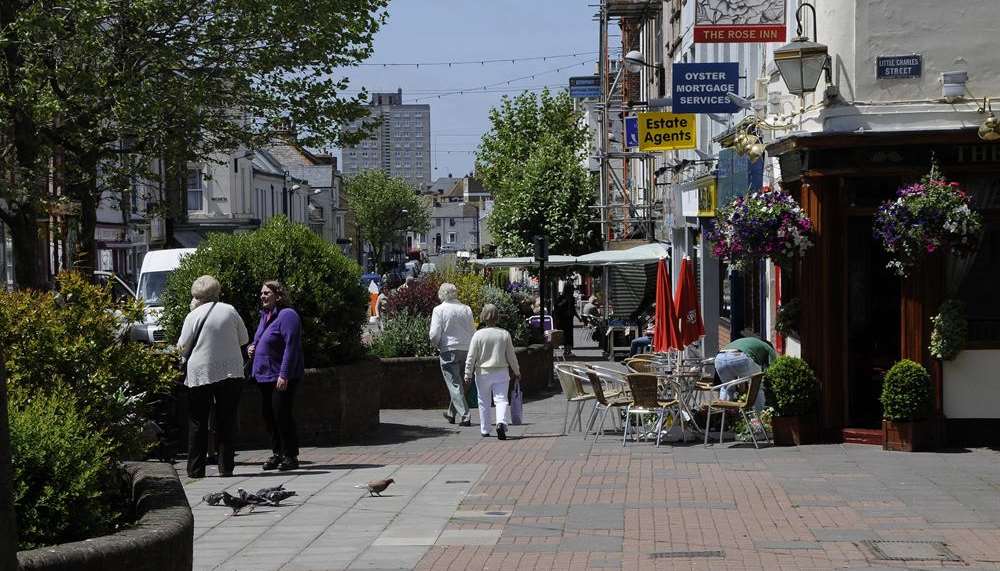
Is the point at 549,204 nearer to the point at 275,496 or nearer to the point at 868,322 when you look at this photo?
the point at 868,322

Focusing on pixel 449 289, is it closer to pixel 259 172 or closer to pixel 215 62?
pixel 215 62

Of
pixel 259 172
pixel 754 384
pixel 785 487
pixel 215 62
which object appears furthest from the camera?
pixel 259 172

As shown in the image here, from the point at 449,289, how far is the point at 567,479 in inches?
217

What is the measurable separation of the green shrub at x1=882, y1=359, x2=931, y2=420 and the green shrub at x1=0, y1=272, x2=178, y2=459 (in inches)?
282

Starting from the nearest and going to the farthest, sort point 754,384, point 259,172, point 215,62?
point 754,384 < point 215,62 < point 259,172

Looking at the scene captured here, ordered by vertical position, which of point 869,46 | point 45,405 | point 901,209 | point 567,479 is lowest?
point 567,479

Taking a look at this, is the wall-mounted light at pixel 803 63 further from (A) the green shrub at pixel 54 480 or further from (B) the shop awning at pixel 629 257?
(B) the shop awning at pixel 629 257

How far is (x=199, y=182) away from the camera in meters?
63.9

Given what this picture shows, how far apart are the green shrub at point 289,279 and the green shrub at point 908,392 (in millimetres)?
5394

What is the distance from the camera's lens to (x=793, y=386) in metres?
13.9

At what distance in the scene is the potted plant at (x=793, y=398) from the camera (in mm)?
13914

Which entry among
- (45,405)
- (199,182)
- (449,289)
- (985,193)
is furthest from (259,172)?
(45,405)

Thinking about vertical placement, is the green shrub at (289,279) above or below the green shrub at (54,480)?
above

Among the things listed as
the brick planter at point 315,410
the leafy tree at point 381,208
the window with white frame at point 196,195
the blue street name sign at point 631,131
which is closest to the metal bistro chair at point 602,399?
the brick planter at point 315,410
